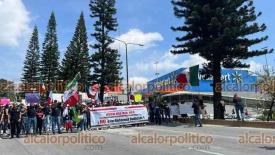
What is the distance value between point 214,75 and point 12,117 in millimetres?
16417

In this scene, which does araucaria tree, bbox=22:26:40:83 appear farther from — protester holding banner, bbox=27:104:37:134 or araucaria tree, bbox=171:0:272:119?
protester holding banner, bbox=27:104:37:134

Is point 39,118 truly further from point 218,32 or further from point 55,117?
point 218,32

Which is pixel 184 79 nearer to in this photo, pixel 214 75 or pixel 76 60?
pixel 214 75

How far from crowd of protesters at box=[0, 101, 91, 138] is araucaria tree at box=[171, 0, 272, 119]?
38.6 feet

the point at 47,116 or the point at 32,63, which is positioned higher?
the point at 32,63

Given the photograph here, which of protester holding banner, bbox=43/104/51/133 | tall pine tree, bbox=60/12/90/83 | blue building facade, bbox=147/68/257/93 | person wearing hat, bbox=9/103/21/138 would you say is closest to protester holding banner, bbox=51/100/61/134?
protester holding banner, bbox=43/104/51/133

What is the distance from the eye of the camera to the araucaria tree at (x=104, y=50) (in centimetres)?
6253

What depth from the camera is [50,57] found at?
3238 inches

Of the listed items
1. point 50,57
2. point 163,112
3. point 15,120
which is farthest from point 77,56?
point 15,120

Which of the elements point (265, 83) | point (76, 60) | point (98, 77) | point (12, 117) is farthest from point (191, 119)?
point (76, 60)

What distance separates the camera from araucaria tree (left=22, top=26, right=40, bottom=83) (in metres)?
85.8

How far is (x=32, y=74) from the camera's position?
86000mm

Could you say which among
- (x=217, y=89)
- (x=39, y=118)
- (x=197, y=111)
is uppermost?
(x=217, y=89)

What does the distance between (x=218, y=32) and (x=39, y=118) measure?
15.2 m
